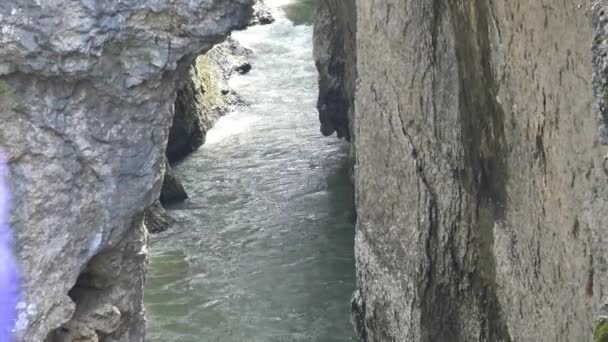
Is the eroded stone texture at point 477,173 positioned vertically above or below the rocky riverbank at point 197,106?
above

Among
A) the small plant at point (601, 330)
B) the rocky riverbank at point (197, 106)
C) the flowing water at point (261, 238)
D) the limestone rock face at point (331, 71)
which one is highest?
the small plant at point (601, 330)

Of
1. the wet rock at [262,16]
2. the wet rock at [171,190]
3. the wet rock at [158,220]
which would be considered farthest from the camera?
the wet rock at [262,16]

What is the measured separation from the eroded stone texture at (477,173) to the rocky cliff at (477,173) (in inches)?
0.5

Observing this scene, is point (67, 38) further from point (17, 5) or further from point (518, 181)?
point (518, 181)

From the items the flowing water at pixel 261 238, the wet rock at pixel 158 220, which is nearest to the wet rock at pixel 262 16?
the flowing water at pixel 261 238

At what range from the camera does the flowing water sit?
1044 cm

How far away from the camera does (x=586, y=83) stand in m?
4.41

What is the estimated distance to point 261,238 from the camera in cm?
1273

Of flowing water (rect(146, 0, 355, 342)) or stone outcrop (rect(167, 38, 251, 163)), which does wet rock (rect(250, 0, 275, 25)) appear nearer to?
stone outcrop (rect(167, 38, 251, 163))

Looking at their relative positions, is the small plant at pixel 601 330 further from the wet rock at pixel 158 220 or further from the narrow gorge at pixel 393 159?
the wet rock at pixel 158 220

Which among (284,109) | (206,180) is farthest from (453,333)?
(284,109)

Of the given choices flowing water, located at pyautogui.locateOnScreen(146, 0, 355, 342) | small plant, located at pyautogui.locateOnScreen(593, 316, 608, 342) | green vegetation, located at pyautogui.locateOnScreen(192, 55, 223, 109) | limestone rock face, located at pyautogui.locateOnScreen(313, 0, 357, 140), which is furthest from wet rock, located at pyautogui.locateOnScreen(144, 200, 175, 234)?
small plant, located at pyautogui.locateOnScreen(593, 316, 608, 342)

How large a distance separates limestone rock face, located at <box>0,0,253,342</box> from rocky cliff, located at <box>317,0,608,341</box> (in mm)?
1508

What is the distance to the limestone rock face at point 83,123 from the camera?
6.64 meters
